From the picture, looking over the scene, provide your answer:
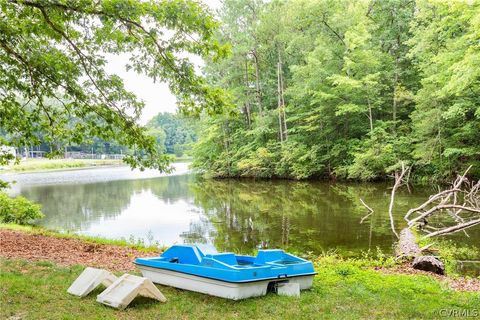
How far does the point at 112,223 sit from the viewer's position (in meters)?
17.8

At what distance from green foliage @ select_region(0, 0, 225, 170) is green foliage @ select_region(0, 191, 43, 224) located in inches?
396

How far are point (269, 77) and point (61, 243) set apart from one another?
32105 mm

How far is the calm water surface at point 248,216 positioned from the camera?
42.4 feet

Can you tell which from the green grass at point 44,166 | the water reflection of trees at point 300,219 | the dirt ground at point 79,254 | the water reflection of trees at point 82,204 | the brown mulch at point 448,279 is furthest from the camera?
the green grass at point 44,166

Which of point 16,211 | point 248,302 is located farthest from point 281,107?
point 248,302

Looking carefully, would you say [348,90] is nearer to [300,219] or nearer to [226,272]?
[300,219]

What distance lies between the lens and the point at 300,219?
16516mm

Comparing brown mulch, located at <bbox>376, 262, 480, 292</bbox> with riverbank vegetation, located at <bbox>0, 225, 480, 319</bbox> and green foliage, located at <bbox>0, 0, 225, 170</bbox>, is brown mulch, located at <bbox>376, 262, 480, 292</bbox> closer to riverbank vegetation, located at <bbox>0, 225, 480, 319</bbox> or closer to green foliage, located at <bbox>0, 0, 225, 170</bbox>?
riverbank vegetation, located at <bbox>0, 225, 480, 319</bbox>

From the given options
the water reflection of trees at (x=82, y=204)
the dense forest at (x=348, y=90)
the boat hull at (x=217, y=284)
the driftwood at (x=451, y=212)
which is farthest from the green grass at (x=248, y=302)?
the dense forest at (x=348, y=90)

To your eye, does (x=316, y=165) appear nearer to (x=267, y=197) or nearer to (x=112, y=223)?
(x=267, y=197)

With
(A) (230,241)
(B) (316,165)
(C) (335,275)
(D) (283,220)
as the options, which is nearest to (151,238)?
(A) (230,241)

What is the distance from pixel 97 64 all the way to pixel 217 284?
4.49 m

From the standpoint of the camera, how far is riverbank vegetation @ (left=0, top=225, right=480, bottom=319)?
210 inches

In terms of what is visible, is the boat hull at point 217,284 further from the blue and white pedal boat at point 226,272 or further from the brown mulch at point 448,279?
the brown mulch at point 448,279
